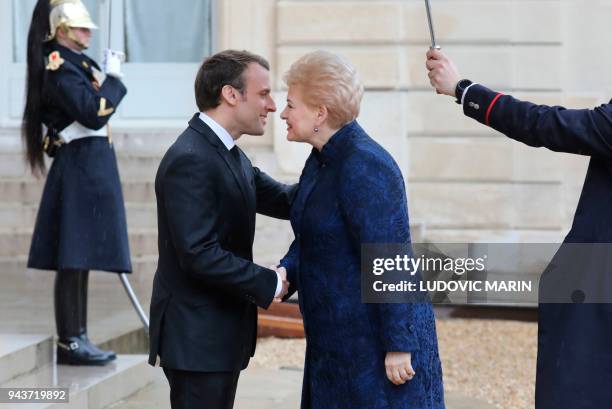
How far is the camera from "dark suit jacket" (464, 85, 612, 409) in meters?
3.45

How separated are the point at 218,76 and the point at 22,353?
8.27ft

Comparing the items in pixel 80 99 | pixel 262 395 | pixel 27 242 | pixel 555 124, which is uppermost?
pixel 80 99

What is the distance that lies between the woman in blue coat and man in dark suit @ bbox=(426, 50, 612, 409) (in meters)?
0.35

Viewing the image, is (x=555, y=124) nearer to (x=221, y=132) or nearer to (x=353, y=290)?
(x=353, y=290)

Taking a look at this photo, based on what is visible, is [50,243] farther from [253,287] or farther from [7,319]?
[253,287]

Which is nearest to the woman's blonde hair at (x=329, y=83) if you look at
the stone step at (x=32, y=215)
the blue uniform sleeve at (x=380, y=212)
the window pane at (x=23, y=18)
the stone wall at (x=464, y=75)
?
the blue uniform sleeve at (x=380, y=212)

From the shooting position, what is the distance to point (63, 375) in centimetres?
582

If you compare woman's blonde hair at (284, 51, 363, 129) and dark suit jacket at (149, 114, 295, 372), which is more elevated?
woman's blonde hair at (284, 51, 363, 129)

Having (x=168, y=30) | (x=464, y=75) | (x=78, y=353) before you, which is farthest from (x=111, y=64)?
(x=168, y=30)

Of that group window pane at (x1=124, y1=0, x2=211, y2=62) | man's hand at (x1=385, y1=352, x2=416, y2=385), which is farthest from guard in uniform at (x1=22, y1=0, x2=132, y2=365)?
window pane at (x1=124, y1=0, x2=211, y2=62)

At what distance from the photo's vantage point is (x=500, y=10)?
10.2 metres

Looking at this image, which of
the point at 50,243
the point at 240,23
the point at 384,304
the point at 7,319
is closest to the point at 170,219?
the point at 384,304

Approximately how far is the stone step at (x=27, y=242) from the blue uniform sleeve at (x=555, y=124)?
252 inches

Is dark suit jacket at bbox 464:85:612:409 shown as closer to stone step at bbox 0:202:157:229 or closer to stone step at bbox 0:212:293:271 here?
stone step at bbox 0:212:293:271
